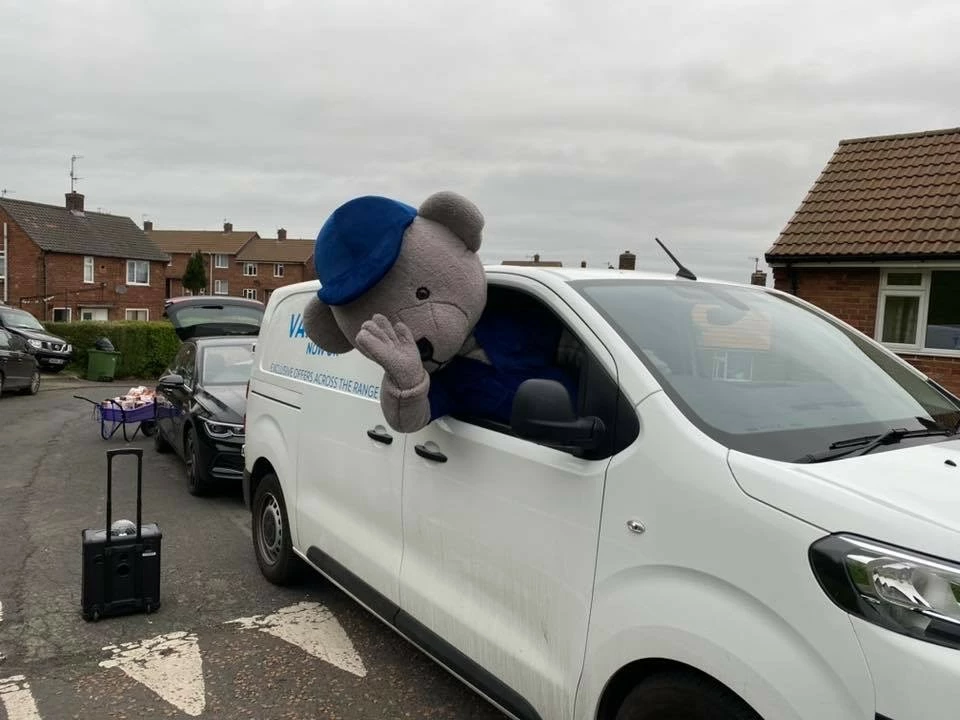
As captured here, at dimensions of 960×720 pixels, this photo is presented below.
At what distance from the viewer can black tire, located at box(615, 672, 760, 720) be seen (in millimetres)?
1875

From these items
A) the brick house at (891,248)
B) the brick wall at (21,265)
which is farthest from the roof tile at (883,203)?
the brick wall at (21,265)

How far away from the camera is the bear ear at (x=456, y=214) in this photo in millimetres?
2916

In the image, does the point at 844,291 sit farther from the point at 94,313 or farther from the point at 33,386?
the point at 94,313

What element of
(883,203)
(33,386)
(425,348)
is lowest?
(33,386)

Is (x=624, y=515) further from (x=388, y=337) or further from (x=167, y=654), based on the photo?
(x=167, y=654)

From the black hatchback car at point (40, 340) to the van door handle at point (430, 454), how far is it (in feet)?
71.4

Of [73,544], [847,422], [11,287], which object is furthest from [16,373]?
[11,287]

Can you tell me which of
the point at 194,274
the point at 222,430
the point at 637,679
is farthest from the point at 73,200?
the point at 637,679

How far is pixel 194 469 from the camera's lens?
24.2ft

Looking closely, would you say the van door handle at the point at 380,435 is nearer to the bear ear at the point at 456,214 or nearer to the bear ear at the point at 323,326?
the bear ear at the point at 323,326

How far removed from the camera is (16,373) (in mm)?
16453

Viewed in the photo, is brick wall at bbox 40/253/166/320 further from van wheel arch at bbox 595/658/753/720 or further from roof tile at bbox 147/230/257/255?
van wheel arch at bbox 595/658/753/720

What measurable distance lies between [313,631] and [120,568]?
1166 mm

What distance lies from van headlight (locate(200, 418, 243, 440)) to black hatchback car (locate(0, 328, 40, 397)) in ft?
37.0
